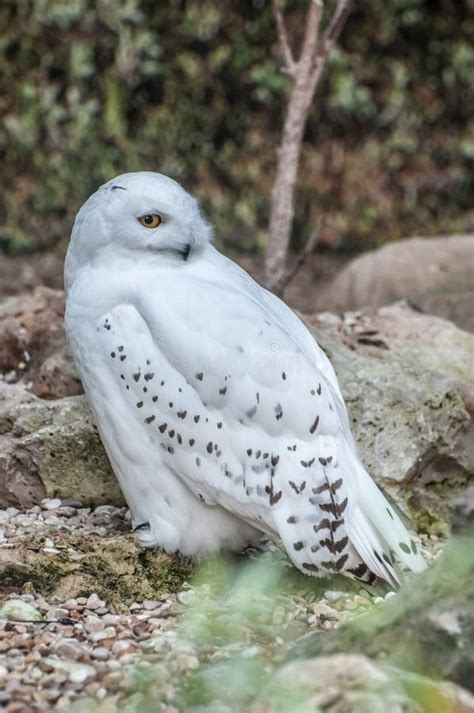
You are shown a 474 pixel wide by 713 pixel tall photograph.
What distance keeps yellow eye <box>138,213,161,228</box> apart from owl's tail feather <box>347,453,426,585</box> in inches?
36.7

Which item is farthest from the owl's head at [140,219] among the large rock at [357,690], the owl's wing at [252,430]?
the large rock at [357,690]

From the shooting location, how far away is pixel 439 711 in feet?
7.58

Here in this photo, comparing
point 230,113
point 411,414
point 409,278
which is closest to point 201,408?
point 411,414

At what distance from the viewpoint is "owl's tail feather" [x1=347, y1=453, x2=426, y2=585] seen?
328 centimetres

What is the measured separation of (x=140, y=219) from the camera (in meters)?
3.42

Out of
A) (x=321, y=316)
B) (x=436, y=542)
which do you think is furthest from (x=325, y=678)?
(x=321, y=316)

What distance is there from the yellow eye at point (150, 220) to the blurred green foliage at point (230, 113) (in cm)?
438

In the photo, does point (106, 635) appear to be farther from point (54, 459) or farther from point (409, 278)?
point (409, 278)

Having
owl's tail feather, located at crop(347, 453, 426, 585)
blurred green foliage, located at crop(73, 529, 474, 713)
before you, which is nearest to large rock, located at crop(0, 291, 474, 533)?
owl's tail feather, located at crop(347, 453, 426, 585)

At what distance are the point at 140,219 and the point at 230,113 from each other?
454cm

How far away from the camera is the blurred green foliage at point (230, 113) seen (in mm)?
7504

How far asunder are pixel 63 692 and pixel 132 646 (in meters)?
0.32

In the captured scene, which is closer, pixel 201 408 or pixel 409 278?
pixel 201 408

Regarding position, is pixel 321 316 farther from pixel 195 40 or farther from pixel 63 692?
pixel 195 40
